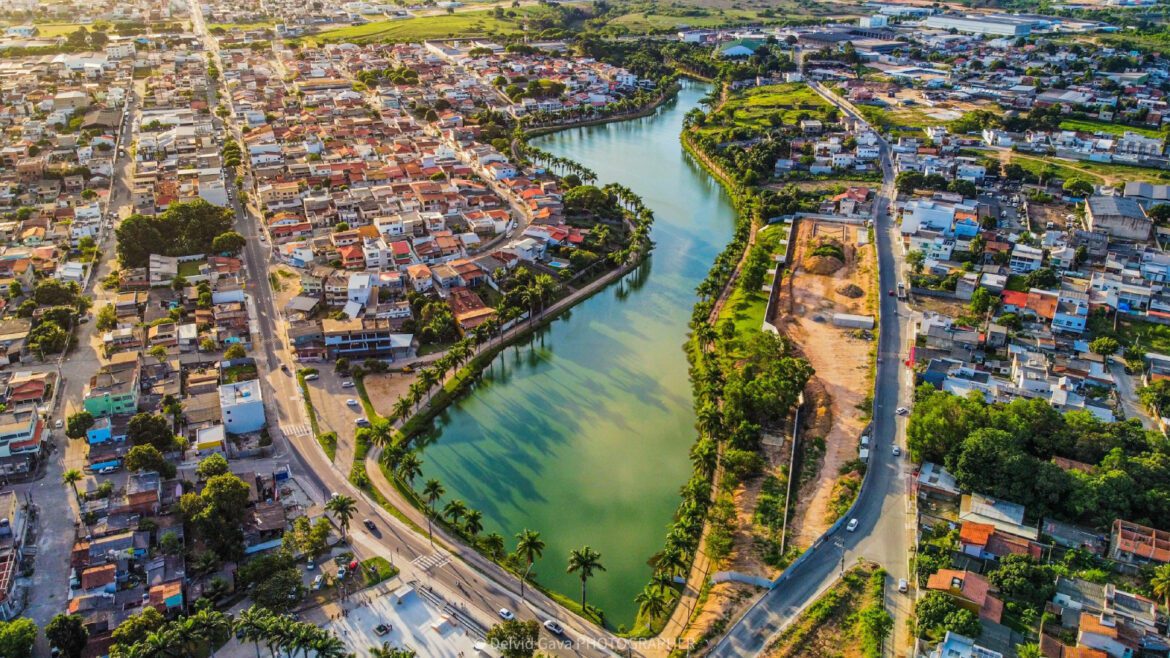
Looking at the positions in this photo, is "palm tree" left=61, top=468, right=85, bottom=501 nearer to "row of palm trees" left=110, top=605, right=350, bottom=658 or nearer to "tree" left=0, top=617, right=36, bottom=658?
"tree" left=0, top=617, right=36, bottom=658

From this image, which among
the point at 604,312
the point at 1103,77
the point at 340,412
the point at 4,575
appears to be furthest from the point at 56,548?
the point at 1103,77

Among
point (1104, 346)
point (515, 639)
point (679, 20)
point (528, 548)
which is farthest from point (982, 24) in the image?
point (515, 639)

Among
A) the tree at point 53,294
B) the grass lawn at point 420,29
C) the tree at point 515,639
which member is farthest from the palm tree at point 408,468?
the grass lawn at point 420,29

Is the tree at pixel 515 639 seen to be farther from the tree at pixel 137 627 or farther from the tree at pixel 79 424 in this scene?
the tree at pixel 79 424

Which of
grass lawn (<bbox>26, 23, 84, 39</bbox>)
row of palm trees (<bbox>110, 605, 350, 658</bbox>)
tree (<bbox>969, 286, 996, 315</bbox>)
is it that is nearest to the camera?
row of palm trees (<bbox>110, 605, 350, 658</bbox>)

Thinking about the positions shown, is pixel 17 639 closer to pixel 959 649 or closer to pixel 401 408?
pixel 401 408

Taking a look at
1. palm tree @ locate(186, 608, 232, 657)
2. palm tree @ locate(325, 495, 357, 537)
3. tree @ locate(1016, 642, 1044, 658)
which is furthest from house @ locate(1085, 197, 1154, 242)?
palm tree @ locate(186, 608, 232, 657)

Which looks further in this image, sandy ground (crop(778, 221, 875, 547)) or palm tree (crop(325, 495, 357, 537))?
sandy ground (crop(778, 221, 875, 547))
